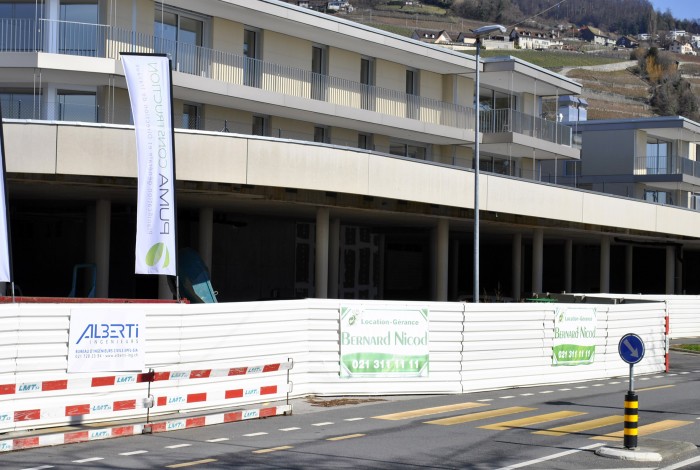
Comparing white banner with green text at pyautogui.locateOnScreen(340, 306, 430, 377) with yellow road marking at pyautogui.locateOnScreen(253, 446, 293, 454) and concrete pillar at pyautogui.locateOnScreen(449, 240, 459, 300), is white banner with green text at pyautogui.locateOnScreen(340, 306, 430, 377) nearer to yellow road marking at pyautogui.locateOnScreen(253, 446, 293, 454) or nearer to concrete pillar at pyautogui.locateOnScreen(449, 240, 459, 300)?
yellow road marking at pyautogui.locateOnScreen(253, 446, 293, 454)

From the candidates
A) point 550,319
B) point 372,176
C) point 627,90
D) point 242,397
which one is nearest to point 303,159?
point 372,176

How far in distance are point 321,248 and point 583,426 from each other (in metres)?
18.2

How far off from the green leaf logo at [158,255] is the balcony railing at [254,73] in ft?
42.2

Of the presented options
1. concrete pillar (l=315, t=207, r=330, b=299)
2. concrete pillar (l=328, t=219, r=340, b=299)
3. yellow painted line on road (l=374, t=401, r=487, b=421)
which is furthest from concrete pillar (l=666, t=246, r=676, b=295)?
yellow painted line on road (l=374, t=401, r=487, b=421)

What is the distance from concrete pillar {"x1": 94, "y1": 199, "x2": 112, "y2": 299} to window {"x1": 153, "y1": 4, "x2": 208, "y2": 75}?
584 centimetres

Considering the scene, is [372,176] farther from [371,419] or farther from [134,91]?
[371,419]

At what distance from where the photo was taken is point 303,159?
30516mm

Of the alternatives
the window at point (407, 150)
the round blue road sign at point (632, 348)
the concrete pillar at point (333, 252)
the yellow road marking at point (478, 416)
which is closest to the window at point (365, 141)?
the window at point (407, 150)

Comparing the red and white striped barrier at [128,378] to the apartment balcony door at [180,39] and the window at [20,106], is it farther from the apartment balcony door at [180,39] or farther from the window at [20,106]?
the apartment balcony door at [180,39]

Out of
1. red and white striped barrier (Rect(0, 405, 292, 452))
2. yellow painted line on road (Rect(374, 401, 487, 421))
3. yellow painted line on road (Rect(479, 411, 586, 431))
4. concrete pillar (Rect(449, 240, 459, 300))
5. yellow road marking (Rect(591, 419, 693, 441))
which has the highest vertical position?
concrete pillar (Rect(449, 240, 459, 300))

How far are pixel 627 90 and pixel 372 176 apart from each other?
154 meters

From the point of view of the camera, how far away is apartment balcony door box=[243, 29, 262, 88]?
1523 inches

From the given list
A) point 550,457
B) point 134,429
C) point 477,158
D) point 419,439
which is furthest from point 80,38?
point 550,457

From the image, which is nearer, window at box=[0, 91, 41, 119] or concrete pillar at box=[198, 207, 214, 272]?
window at box=[0, 91, 41, 119]
